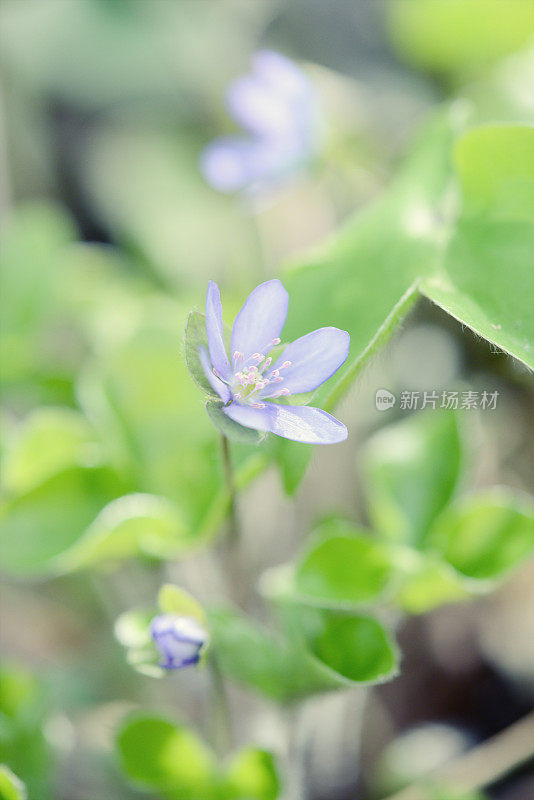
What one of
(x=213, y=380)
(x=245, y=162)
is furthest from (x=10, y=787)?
(x=245, y=162)

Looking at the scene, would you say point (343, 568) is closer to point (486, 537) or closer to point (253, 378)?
point (486, 537)

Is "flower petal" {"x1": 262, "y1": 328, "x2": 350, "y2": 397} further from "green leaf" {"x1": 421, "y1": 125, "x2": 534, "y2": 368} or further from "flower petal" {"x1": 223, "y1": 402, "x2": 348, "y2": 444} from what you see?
"green leaf" {"x1": 421, "y1": 125, "x2": 534, "y2": 368}

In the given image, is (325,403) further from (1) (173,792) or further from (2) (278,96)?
(2) (278,96)

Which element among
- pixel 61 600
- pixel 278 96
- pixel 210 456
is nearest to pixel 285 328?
pixel 210 456

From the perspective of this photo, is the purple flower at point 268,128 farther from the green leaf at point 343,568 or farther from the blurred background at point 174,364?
the green leaf at point 343,568

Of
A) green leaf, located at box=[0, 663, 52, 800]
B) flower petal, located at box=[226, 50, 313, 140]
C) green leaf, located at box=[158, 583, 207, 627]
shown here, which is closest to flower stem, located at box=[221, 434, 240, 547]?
green leaf, located at box=[158, 583, 207, 627]

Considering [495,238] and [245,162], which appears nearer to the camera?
[495,238]
